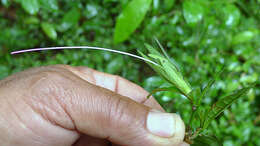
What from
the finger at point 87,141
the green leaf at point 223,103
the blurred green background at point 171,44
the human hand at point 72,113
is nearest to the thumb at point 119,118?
the human hand at point 72,113

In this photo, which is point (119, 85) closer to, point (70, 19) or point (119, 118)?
point (119, 118)

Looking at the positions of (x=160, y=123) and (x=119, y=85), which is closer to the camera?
(x=160, y=123)

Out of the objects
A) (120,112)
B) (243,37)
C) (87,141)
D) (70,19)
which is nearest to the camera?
(120,112)

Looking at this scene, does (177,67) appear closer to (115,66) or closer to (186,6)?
(186,6)

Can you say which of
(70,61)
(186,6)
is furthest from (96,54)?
(186,6)

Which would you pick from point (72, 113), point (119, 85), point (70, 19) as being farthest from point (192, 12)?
point (70, 19)

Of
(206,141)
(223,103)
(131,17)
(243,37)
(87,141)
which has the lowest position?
(87,141)

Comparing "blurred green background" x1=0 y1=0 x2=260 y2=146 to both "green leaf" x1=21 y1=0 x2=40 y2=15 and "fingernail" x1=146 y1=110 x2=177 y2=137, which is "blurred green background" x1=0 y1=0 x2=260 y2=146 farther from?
"fingernail" x1=146 y1=110 x2=177 y2=137

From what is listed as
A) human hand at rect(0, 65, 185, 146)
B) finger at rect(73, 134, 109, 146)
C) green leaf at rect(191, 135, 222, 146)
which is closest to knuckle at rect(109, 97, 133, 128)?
human hand at rect(0, 65, 185, 146)
